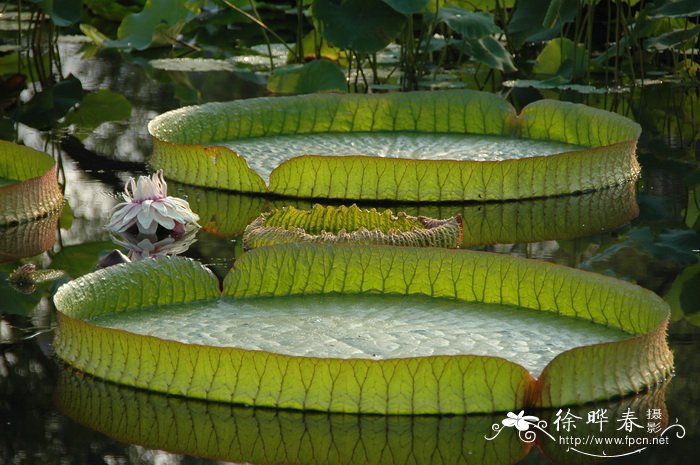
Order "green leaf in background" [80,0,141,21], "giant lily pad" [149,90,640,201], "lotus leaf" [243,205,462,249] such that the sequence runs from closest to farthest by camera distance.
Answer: "lotus leaf" [243,205,462,249]
"giant lily pad" [149,90,640,201]
"green leaf in background" [80,0,141,21]

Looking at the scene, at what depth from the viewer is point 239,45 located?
41.3ft

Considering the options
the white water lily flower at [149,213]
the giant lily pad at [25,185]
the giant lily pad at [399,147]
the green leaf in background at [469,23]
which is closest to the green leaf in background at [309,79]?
the green leaf in background at [469,23]

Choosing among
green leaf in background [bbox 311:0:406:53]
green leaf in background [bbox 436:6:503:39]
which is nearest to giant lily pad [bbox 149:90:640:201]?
green leaf in background [bbox 311:0:406:53]

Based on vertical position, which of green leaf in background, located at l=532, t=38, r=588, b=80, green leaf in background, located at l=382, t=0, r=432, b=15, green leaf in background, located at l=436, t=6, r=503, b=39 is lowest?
green leaf in background, located at l=532, t=38, r=588, b=80

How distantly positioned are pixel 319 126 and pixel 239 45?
5360 mm

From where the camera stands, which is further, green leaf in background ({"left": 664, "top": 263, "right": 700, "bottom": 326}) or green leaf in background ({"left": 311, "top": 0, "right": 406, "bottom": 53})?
green leaf in background ({"left": 311, "top": 0, "right": 406, "bottom": 53})

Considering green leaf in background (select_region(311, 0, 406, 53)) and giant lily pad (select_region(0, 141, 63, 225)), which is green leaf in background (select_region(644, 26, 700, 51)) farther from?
giant lily pad (select_region(0, 141, 63, 225))

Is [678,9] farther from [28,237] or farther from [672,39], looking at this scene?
[28,237]

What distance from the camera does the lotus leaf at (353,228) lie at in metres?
4.82

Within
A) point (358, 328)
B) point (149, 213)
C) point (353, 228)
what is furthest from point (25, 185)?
point (358, 328)

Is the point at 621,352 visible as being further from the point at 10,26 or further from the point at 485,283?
the point at 10,26

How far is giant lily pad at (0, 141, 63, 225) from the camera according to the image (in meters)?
5.75

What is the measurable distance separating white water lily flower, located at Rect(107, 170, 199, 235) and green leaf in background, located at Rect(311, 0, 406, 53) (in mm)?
3054

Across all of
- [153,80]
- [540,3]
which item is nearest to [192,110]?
[153,80]
